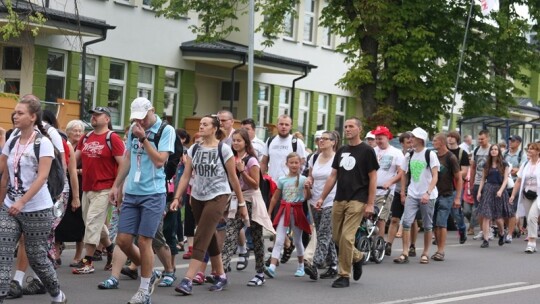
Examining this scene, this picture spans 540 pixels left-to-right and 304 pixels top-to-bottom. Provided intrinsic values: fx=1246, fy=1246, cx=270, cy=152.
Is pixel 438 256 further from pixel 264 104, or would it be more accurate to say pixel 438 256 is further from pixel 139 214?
pixel 264 104

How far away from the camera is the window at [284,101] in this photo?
4656cm

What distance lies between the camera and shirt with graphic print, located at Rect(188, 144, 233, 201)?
12.1 metres

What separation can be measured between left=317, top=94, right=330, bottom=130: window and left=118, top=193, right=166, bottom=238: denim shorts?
126ft

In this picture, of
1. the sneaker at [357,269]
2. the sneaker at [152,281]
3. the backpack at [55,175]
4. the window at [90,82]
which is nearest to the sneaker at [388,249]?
the sneaker at [357,269]

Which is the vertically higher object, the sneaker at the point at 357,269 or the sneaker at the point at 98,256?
the sneaker at the point at 357,269

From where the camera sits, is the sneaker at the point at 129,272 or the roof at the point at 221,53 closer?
the sneaker at the point at 129,272

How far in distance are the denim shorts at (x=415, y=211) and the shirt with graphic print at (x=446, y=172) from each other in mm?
633

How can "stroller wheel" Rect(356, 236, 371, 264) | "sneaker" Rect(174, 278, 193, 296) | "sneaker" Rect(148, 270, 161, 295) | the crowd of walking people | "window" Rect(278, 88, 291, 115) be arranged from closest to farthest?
1. the crowd of walking people
2. "sneaker" Rect(148, 270, 161, 295)
3. "sneaker" Rect(174, 278, 193, 296)
4. "stroller wheel" Rect(356, 236, 371, 264)
5. "window" Rect(278, 88, 291, 115)

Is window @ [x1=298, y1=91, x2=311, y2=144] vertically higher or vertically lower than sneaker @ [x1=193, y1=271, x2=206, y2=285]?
higher

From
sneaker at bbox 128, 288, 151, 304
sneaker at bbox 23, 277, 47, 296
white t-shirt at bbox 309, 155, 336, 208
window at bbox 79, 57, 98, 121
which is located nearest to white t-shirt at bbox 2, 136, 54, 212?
sneaker at bbox 128, 288, 151, 304

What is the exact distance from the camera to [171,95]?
40.3m

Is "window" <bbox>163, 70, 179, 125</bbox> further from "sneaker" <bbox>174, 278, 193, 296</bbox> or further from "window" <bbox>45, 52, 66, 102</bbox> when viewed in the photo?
"sneaker" <bbox>174, 278, 193, 296</bbox>

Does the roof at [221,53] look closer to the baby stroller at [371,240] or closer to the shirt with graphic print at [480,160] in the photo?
the shirt with graphic print at [480,160]

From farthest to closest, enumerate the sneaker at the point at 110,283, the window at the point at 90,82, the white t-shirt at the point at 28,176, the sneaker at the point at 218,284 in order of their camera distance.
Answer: the window at the point at 90,82 → the sneaker at the point at 218,284 → the sneaker at the point at 110,283 → the white t-shirt at the point at 28,176
